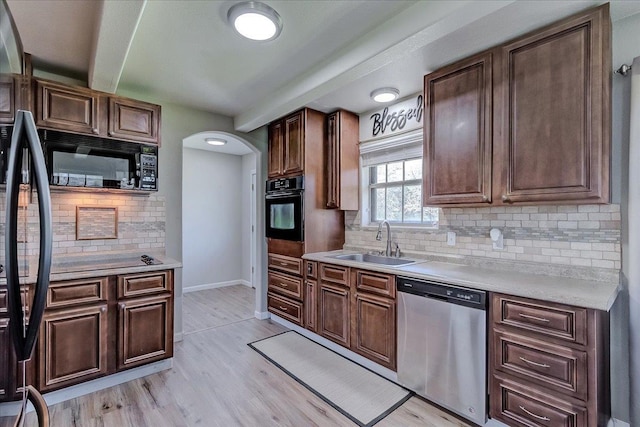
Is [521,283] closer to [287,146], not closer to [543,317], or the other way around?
[543,317]

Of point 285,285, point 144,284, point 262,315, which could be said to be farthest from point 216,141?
point 144,284

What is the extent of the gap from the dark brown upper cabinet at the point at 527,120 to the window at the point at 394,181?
1.83ft

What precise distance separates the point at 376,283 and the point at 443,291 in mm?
606

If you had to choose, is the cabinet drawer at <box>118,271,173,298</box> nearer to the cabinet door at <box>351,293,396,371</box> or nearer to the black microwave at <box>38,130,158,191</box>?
the black microwave at <box>38,130,158,191</box>

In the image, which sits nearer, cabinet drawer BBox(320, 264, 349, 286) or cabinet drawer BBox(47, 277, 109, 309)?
cabinet drawer BBox(47, 277, 109, 309)

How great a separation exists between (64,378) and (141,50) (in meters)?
2.39

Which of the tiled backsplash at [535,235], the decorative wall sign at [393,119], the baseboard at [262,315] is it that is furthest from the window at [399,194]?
the baseboard at [262,315]

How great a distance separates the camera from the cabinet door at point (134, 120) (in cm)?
272

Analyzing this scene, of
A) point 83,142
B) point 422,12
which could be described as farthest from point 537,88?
point 83,142

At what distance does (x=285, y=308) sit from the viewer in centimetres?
360

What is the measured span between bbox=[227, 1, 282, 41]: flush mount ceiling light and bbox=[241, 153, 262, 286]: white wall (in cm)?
363

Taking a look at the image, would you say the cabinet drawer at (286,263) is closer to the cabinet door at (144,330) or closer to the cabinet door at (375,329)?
the cabinet door at (375,329)

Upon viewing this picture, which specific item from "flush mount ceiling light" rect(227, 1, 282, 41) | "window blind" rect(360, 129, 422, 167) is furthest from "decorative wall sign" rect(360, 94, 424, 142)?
"flush mount ceiling light" rect(227, 1, 282, 41)

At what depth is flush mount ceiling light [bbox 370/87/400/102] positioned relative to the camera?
9.17 ft
